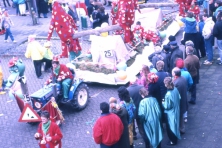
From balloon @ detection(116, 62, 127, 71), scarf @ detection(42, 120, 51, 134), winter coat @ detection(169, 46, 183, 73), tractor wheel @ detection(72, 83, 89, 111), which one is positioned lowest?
tractor wheel @ detection(72, 83, 89, 111)

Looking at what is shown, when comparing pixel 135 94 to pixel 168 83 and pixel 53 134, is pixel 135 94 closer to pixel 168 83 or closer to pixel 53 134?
pixel 168 83

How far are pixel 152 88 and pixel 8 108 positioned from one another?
16.0ft

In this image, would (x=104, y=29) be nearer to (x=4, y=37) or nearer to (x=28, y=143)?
(x=28, y=143)

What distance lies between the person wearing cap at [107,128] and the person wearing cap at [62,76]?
10.2ft

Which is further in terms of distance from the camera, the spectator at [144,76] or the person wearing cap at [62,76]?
the person wearing cap at [62,76]

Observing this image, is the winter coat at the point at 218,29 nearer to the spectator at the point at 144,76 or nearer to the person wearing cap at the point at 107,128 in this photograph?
the spectator at the point at 144,76

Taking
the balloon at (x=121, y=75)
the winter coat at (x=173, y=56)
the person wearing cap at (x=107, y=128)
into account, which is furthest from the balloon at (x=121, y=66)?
the person wearing cap at (x=107, y=128)

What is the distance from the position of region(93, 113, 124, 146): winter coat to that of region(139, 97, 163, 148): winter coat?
2.72 feet

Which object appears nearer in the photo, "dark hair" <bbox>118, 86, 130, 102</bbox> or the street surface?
"dark hair" <bbox>118, 86, 130, 102</bbox>

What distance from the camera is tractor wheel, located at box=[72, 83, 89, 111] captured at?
986 cm

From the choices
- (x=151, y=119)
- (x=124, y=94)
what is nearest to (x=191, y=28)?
(x=151, y=119)

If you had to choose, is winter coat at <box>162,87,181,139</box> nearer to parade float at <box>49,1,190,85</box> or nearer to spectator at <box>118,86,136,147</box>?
spectator at <box>118,86,136,147</box>

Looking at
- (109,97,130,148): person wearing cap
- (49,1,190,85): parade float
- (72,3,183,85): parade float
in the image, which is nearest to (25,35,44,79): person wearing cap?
(49,1,190,85): parade float

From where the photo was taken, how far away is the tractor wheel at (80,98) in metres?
9.86
